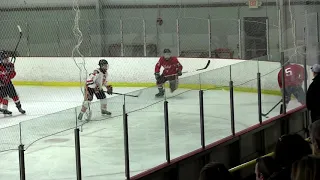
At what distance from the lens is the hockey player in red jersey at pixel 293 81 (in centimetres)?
914

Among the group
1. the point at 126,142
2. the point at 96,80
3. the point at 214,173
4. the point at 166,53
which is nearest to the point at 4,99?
the point at 96,80

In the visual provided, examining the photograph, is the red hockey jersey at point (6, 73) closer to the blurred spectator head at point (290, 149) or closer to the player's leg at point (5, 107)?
the player's leg at point (5, 107)

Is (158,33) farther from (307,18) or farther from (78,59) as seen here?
(307,18)

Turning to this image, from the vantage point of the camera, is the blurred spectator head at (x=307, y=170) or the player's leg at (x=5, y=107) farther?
the player's leg at (x=5, y=107)

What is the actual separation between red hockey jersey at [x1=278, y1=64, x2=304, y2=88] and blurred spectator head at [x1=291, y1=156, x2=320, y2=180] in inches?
215

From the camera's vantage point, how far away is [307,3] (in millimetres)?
14445

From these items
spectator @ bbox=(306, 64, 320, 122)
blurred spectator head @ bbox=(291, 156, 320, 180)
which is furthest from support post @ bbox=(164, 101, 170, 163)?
blurred spectator head @ bbox=(291, 156, 320, 180)

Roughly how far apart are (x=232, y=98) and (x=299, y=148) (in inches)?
139

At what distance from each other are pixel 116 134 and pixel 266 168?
77.7 inches

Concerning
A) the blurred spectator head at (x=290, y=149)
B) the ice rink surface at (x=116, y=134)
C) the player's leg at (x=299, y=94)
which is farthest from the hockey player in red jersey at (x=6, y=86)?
the blurred spectator head at (x=290, y=149)

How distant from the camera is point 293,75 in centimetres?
926

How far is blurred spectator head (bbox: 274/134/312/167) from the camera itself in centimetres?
450

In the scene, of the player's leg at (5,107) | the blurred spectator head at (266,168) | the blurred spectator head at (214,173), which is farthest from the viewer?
the player's leg at (5,107)

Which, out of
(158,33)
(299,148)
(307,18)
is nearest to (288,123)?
(307,18)
